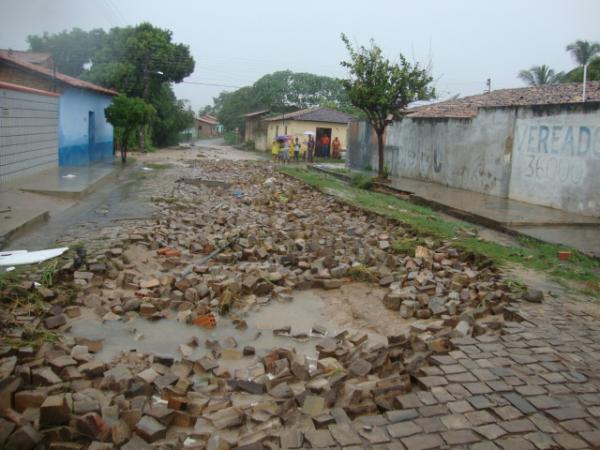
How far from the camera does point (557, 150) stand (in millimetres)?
13562

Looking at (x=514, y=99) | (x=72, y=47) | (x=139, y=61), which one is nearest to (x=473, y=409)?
(x=514, y=99)

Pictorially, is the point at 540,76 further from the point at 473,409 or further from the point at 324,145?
the point at 473,409

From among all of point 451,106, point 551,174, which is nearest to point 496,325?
point 551,174

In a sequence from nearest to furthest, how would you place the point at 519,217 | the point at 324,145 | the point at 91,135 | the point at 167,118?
the point at 519,217, the point at 91,135, the point at 324,145, the point at 167,118

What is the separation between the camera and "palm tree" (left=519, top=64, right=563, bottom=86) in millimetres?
37191

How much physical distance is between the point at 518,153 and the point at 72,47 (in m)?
34.2

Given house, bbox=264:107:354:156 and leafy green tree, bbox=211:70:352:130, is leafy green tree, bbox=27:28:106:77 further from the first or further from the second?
A: leafy green tree, bbox=211:70:352:130

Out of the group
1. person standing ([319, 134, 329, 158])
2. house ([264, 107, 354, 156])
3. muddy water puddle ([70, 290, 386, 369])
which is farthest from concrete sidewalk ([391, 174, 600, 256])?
house ([264, 107, 354, 156])

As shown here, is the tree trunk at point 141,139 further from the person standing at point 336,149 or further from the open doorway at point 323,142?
the person standing at point 336,149

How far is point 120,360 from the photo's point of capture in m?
4.82

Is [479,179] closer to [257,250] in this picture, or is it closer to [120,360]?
[257,250]

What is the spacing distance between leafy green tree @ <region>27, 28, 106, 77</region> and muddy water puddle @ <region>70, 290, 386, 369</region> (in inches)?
1457

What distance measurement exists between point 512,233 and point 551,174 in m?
4.07

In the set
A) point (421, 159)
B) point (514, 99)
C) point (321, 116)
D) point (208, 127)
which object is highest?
point (208, 127)
